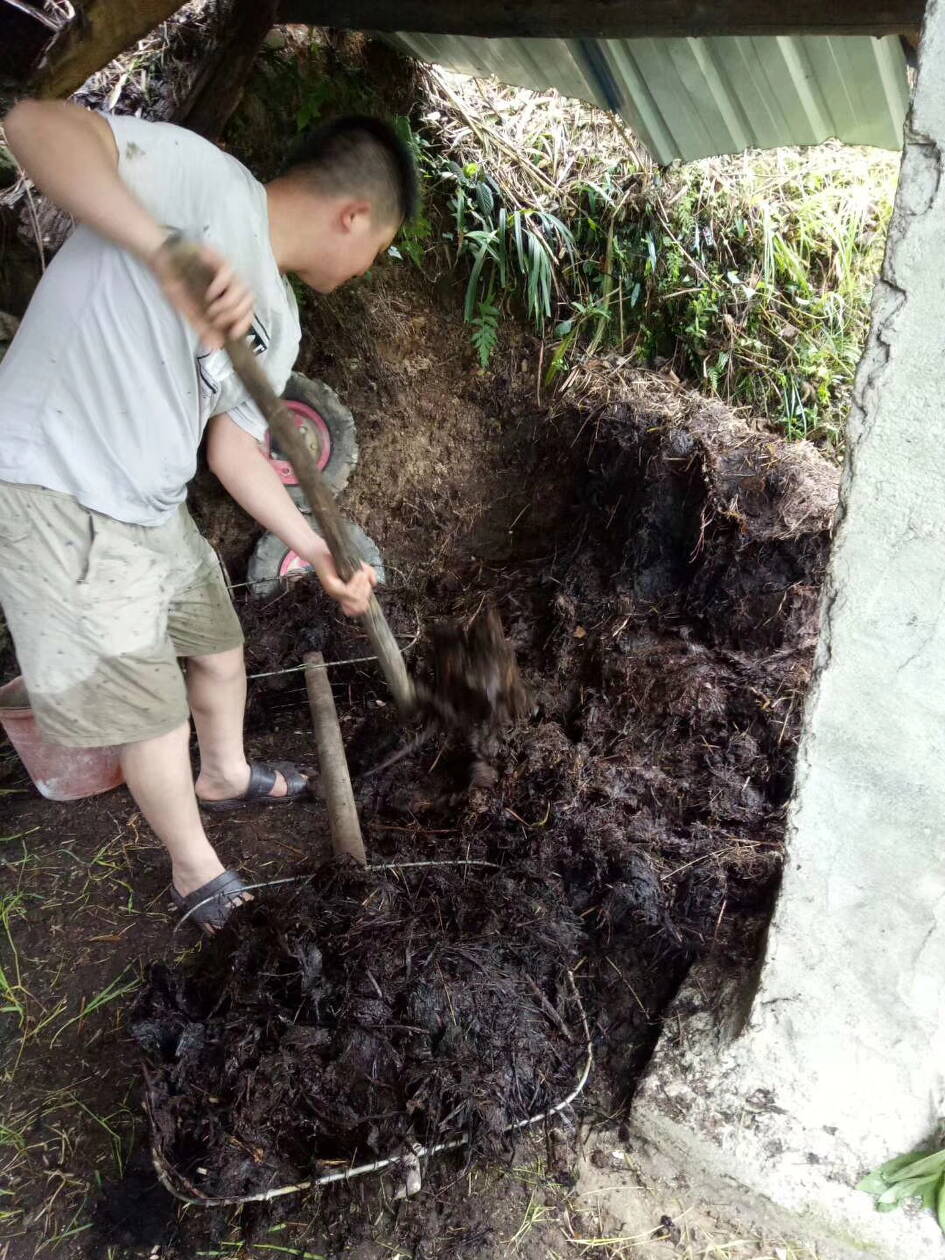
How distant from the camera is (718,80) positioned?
3.41m

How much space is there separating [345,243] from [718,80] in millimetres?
2293

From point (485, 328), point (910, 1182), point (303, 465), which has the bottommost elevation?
point (910, 1182)

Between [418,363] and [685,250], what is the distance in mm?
1539

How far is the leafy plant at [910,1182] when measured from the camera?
67.9 inches

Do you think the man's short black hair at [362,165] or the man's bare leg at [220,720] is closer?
the man's short black hair at [362,165]

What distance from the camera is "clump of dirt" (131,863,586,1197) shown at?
6.08 feet

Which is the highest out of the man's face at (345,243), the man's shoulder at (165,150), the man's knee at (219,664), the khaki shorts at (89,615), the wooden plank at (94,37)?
the wooden plank at (94,37)

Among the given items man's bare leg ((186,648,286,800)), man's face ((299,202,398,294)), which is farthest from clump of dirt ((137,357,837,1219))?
man's face ((299,202,398,294))

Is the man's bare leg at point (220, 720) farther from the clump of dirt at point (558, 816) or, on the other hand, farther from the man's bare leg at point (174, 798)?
the clump of dirt at point (558, 816)

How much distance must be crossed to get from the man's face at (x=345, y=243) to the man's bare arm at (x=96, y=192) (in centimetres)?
47

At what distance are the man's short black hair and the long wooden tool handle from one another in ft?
1.85

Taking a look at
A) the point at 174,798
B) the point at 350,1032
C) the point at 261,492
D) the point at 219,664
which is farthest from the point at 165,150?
the point at 350,1032

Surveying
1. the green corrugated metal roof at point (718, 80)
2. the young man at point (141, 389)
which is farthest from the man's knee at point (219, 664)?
the green corrugated metal roof at point (718, 80)

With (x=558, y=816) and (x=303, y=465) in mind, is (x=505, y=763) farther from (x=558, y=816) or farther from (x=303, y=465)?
(x=303, y=465)
